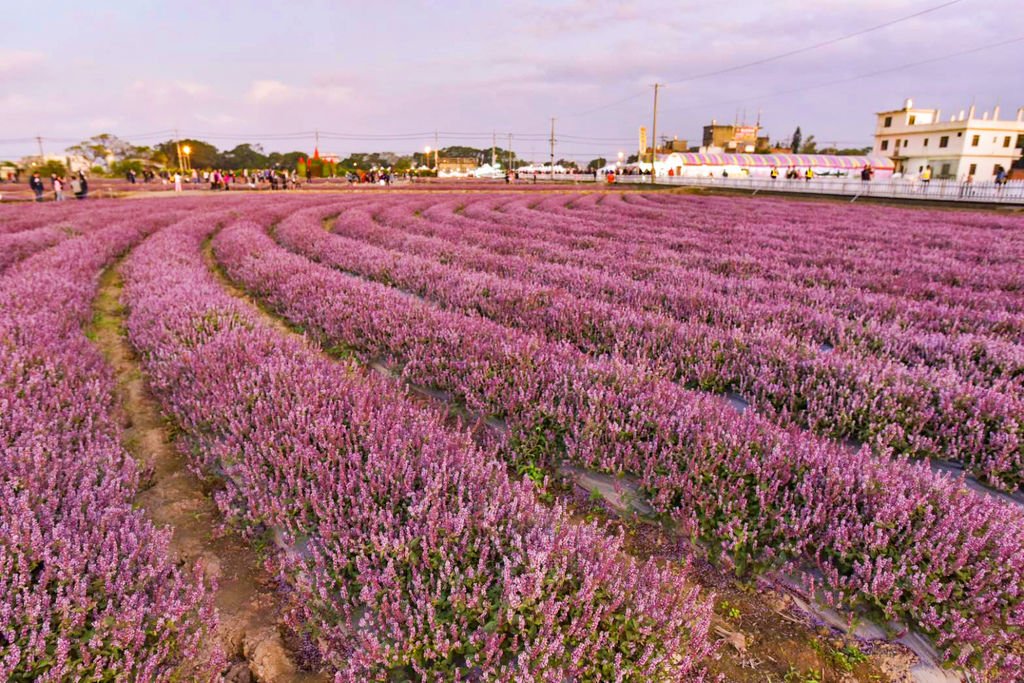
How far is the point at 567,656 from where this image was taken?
1.77m

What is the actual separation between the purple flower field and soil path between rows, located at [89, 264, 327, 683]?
0.32 ft

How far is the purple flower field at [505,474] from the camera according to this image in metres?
1.83

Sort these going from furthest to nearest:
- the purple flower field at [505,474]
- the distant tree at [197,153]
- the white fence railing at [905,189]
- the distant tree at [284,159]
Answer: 1. the distant tree at [284,159]
2. the distant tree at [197,153]
3. the white fence railing at [905,189]
4. the purple flower field at [505,474]

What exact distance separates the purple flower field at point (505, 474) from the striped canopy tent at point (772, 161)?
8416cm

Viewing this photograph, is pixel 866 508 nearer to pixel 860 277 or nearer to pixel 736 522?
pixel 736 522

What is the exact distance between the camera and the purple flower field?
6.02ft

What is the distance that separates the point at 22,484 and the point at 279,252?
7625 millimetres

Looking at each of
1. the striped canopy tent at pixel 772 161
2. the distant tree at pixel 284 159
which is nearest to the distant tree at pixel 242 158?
the distant tree at pixel 284 159

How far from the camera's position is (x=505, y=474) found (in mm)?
2566

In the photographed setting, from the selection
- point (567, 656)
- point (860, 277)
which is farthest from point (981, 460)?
point (860, 277)

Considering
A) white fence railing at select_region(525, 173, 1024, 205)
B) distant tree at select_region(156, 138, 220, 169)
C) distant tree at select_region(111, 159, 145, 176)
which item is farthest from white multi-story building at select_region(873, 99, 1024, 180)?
distant tree at select_region(156, 138, 220, 169)

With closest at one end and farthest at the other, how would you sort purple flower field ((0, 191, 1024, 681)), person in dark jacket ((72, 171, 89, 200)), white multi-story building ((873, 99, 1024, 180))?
purple flower field ((0, 191, 1024, 681)), person in dark jacket ((72, 171, 89, 200)), white multi-story building ((873, 99, 1024, 180))

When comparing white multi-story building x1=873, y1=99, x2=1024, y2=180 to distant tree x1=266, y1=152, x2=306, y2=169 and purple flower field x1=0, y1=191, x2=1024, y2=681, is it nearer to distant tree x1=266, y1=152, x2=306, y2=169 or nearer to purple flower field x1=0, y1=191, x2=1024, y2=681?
purple flower field x1=0, y1=191, x2=1024, y2=681

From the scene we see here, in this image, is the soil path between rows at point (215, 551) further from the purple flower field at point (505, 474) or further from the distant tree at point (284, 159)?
the distant tree at point (284, 159)
